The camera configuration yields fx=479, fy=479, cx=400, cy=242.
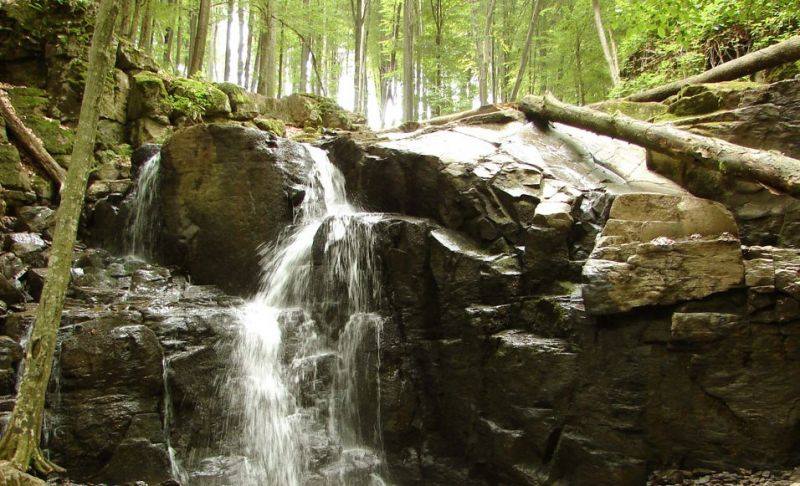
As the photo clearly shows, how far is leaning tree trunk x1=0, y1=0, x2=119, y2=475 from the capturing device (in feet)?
15.4

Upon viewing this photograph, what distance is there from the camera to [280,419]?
6.64 metres

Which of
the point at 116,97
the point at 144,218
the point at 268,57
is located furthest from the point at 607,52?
the point at 116,97

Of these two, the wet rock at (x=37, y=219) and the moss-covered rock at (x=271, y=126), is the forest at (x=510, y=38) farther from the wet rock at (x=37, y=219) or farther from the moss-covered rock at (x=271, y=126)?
the wet rock at (x=37, y=219)

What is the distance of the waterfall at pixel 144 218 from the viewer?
9.74 metres

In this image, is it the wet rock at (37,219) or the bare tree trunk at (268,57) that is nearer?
the wet rock at (37,219)

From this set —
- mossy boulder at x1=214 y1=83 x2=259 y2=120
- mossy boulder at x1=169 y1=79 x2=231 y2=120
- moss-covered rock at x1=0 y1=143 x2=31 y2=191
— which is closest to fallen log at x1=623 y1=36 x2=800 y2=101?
mossy boulder at x1=214 y1=83 x2=259 y2=120

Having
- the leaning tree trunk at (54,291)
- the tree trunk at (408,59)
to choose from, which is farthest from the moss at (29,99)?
the tree trunk at (408,59)

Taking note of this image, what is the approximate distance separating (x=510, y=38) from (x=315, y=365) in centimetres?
1956

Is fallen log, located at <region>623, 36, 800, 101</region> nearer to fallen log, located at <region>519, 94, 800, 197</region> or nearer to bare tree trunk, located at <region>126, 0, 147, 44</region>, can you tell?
fallen log, located at <region>519, 94, 800, 197</region>

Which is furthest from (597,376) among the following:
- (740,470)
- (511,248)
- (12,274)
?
(12,274)

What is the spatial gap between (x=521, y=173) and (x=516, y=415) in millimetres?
3549

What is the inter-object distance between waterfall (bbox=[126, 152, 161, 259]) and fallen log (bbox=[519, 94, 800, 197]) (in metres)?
8.24

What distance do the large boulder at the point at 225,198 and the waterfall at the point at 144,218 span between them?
499 mm

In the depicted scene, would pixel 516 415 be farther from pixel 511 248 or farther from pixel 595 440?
pixel 511 248
